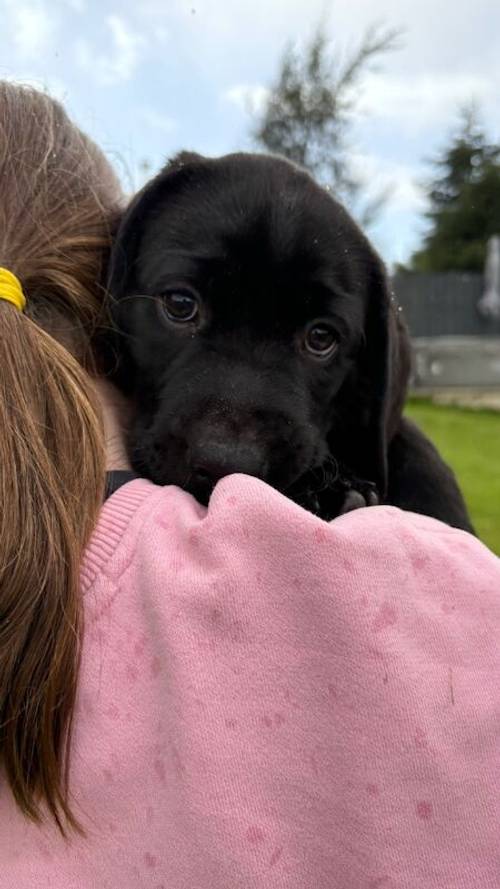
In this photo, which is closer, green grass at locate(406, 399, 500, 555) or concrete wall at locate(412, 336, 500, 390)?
green grass at locate(406, 399, 500, 555)

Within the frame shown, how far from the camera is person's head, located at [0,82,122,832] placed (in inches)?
40.7

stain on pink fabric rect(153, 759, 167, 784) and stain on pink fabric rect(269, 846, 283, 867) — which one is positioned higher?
stain on pink fabric rect(153, 759, 167, 784)

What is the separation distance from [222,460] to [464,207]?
26.7m

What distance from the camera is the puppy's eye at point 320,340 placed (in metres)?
1.80

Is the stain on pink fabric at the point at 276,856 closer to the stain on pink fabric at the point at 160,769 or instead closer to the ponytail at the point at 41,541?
the stain on pink fabric at the point at 160,769

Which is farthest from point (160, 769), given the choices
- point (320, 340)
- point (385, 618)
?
point (320, 340)

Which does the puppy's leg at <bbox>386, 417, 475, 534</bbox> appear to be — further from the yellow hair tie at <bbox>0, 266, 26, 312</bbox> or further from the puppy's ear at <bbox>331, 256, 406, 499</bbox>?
the yellow hair tie at <bbox>0, 266, 26, 312</bbox>

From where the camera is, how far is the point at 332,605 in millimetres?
951

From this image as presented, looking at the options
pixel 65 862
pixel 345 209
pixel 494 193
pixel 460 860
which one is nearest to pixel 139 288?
pixel 345 209

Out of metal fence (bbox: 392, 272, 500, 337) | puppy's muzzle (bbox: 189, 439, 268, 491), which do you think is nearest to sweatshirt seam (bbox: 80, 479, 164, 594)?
puppy's muzzle (bbox: 189, 439, 268, 491)

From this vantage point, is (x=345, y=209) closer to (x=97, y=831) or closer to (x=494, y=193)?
(x=97, y=831)

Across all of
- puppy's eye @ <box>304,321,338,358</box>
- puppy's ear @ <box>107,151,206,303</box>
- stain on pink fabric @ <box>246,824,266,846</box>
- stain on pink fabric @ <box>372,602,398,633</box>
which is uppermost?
puppy's ear @ <box>107,151,206,303</box>

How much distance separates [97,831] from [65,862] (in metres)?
0.06

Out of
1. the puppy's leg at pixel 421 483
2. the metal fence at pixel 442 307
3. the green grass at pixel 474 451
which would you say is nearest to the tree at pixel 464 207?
the metal fence at pixel 442 307
